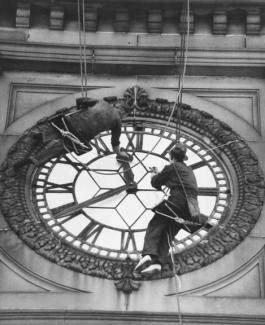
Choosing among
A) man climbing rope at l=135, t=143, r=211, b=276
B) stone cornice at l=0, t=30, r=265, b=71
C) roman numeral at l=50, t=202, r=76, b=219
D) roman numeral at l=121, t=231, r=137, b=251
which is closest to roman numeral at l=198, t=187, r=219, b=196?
man climbing rope at l=135, t=143, r=211, b=276

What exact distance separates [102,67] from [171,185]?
90.4 inches

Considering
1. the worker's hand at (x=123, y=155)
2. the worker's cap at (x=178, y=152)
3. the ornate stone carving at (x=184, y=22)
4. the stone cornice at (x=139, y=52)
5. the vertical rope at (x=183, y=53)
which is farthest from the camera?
the ornate stone carving at (x=184, y=22)

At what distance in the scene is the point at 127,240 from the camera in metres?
12.6

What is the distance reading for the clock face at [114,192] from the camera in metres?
12.6

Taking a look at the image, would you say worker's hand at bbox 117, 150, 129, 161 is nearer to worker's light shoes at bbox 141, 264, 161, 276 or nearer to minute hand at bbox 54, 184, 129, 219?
minute hand at bbox 54, 184, 129, 219

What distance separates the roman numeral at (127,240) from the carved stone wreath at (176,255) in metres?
0.21

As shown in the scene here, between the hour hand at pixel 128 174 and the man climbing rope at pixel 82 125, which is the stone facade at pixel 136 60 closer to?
the man climbing rope at pixel 82 125

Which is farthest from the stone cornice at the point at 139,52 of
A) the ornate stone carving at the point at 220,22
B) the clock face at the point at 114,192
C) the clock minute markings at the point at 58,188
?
the clock minute markings at the point at 58,188

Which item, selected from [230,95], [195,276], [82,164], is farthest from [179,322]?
[230,95]

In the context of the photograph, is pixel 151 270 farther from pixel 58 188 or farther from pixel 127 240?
pixel 58 188

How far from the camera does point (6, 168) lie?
43.1ft

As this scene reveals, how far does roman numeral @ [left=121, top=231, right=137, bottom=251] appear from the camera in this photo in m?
12.5

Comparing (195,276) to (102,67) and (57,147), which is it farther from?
(102,67)

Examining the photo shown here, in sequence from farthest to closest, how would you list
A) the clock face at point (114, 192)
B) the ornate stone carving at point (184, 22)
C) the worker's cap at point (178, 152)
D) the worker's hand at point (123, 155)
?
the ornate stone carving at point (184, 22) → the worker's hand at point (123, 155) → the clock face at point (114, 192) → the worker's cap at point (178, 152)
